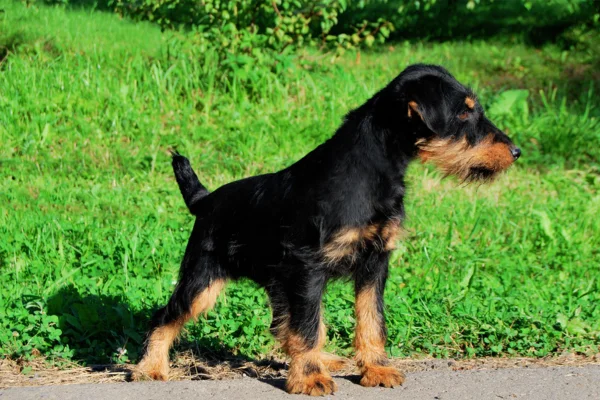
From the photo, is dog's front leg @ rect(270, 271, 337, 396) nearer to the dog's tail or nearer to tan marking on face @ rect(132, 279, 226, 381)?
tan marking on face @ rect(132, 279, 226, 381)

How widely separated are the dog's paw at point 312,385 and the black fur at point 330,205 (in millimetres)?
208

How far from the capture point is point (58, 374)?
5.43 m

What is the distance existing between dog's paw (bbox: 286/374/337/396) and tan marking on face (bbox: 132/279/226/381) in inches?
34.4

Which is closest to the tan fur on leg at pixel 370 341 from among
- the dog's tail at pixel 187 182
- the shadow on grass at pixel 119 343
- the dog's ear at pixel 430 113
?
the shadow on grass at pixel 119 343

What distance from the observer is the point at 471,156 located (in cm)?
500

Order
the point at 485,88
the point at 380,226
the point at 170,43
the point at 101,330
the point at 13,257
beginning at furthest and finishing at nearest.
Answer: the point at 485,88 < the point at 170,43 < the point at 13,257 < the point at 101,330 < the point at 380,226

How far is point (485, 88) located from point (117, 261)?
6559 mm

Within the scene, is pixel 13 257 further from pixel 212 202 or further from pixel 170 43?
pixel 170 43

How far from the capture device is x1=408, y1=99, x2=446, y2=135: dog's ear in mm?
4668

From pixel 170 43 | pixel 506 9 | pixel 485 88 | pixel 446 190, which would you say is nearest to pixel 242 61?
pixel 170 43

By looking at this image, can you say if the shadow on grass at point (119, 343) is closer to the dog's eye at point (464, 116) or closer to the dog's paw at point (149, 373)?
the dog's paw at point (149, 373)

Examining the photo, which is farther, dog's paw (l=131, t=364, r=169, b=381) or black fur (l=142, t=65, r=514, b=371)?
dog's paw (l=131, t=364, r=169, b=381)

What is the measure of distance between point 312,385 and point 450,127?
1646mm

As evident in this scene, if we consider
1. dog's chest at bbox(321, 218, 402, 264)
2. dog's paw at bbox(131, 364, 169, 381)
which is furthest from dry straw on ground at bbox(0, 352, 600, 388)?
dog's chest at bbox(321, 218, 402, 264)
